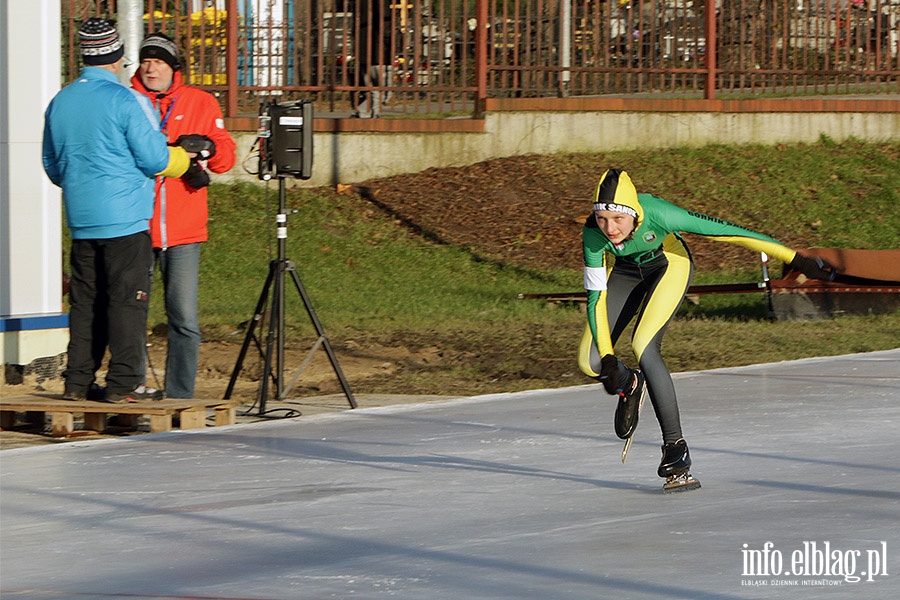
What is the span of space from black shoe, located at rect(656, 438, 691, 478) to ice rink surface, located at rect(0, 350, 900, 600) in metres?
0.13

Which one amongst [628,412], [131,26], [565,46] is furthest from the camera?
[565,46]

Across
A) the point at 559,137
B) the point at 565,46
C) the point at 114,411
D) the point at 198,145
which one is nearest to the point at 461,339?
the point at 198,145

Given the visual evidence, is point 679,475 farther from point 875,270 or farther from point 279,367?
point 875,270

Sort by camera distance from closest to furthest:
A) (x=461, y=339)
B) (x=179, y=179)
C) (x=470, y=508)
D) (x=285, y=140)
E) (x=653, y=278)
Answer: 1. (x=470, y=508)
2. (x=653, y=278)
3. (x=179, y=179)
4. (x=285, y=140)
5. (x=461, y=339)

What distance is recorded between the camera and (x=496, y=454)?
26.6 ft

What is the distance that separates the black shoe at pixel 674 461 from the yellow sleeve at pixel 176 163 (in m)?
3.58

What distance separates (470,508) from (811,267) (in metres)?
1.97

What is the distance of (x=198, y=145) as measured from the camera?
9031 mm

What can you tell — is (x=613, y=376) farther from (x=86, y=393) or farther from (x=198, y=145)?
(x=86, y=393)

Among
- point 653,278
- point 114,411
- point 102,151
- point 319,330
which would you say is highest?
point 102,151

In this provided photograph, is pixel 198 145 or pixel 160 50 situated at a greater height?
pixel 160 50

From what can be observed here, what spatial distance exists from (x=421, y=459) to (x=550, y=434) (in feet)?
3.39

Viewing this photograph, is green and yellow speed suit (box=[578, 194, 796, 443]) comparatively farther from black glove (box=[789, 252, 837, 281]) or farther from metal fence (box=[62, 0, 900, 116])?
metal fence (box=[62, 0, 900, 116])

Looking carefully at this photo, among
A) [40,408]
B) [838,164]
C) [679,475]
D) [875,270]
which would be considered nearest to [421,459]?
[679,475]
